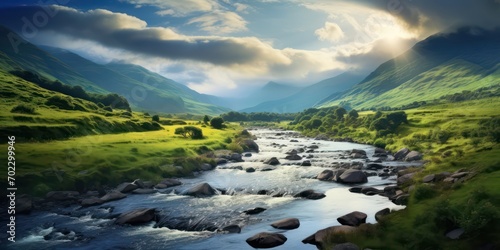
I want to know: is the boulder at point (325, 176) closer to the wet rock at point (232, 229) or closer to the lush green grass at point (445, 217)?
the lush green grass at point (445, 217)

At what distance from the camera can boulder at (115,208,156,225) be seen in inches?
1441

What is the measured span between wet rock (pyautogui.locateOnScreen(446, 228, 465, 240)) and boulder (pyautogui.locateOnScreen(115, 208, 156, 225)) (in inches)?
1146

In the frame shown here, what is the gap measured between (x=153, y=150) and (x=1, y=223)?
3850 centimetres

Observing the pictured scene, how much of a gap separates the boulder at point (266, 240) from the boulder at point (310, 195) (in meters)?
16.4

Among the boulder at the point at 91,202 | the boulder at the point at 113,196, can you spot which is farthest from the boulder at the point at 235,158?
the boulder at the point at 91,202

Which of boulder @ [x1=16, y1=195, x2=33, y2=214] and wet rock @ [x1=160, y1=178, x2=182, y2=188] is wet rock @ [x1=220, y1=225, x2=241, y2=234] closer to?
wet rock @ [x1=160, y1=178, x2=182, y2=188]

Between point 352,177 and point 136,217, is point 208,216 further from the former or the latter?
point 352,177

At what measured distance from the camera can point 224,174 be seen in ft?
214

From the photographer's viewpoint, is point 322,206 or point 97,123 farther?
point 97,123

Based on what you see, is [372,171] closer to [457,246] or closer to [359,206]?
[359,206]

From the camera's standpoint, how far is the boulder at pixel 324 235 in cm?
2727

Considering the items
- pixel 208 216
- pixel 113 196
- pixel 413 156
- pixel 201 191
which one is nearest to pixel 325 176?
pixel 201 191

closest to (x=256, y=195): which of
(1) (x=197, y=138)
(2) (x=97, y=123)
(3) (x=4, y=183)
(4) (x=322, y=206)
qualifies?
(4) (x=322, y=206)

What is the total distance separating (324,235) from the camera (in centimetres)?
2788
